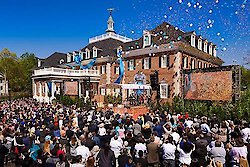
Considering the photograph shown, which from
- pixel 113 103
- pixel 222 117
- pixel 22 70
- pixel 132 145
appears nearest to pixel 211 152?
pixel 132 145

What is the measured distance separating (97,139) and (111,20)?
168 ft

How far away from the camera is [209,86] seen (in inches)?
864

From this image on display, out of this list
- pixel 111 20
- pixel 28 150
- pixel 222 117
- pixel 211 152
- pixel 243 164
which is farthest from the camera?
pixel 111 20

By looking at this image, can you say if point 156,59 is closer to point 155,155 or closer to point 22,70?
point 155,155

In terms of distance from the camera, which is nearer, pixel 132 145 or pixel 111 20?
pixel 132 145

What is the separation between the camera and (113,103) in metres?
27.5

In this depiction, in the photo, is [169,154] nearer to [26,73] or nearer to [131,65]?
[131,65]

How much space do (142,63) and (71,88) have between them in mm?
11777

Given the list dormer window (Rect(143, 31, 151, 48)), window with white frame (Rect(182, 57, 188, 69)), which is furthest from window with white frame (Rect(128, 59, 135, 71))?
window with white frame (Rect(182, 57, 188, 69))

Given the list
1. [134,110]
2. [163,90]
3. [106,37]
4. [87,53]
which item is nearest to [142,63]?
[163,90]

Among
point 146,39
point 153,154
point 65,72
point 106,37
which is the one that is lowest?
point 153,154

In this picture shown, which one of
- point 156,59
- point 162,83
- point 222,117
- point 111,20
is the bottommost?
point 222,117

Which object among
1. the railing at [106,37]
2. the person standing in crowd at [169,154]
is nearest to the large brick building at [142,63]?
the railing at [106,37]

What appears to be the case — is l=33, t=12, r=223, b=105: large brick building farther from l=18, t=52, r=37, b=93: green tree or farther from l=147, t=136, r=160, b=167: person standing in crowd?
l=18, t=52, r=37, b=93: green tree
